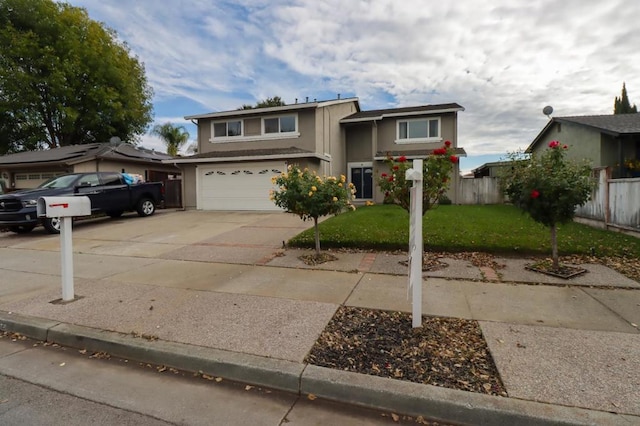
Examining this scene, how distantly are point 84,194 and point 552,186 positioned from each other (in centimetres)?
1408

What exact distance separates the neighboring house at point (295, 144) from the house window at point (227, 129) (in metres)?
0.05

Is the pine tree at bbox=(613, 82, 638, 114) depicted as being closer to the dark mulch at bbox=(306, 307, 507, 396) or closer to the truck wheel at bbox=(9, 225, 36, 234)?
the dark mulch at bbox=(306, 307, 507, 396)

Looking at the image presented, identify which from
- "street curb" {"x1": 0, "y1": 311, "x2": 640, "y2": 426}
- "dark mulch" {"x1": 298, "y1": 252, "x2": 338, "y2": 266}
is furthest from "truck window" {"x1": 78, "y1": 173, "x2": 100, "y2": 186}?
"street curb" {"x1": 0, "y1": 311, "x2": 640, "y2": 426}

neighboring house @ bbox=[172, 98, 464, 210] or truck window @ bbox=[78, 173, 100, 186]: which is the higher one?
neighboring house @ bbox=[172, 98, 464, 210]

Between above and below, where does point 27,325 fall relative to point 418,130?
below

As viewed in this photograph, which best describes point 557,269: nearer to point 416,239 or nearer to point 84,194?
point 416,239

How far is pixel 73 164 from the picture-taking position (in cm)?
1795

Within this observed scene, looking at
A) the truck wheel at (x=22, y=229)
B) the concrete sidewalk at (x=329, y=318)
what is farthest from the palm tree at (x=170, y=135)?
the concrete sidewalk at (x=329, y=318)

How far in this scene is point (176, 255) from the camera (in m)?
8.17

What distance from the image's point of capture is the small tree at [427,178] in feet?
19.6

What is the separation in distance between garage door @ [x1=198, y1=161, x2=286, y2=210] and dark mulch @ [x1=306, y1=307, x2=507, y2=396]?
41.6 ft

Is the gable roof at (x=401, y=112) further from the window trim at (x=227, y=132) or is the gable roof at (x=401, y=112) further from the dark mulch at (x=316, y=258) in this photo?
the dark mulch at (x=316, y=258)

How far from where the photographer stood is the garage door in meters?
16.6

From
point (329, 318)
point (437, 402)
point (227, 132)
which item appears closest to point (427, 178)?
point (329, 318)
